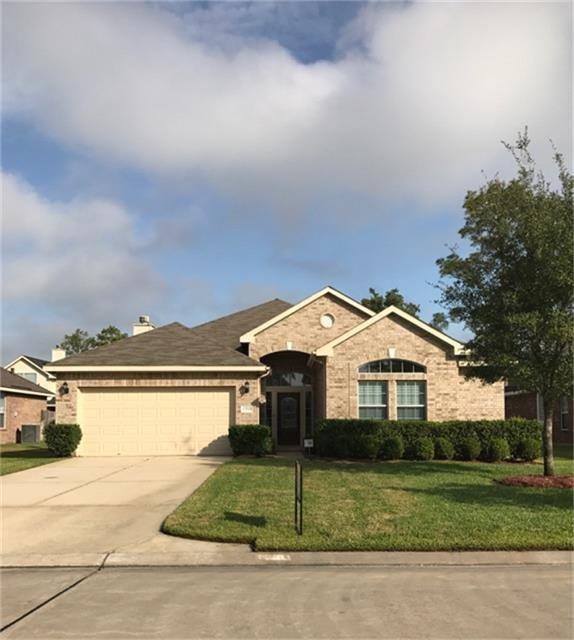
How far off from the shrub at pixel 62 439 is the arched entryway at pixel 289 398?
23.2 ft

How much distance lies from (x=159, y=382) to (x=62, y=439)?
3485mm

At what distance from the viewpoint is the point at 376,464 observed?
57.7 ft

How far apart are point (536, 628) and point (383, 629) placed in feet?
4.18

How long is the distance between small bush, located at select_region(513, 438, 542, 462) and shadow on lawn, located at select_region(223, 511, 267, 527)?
469 inches

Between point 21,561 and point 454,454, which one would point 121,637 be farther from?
point 454,454

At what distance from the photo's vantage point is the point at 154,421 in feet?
69.8

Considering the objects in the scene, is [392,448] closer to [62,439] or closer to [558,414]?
[62,439]

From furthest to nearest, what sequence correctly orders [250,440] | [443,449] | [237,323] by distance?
[237,323]
[250,440]
[443,449]

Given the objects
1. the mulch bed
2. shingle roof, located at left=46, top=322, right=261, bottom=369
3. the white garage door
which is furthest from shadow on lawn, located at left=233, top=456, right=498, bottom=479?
shingle roof, located at left=46, top=322, right=261, bottom=369

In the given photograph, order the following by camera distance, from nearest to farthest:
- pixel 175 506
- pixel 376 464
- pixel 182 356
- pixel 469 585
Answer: pixel 469 585
pixel 175 506
pixel 376 464
pixel 182 356

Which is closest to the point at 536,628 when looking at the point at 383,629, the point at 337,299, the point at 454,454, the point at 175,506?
the point at 383,629

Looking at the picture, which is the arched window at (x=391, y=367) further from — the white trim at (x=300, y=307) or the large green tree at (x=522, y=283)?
the large green tree at (x=522, y=283)

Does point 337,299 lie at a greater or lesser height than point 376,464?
greater

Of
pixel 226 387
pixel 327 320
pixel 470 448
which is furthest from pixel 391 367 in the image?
pixel 226 387
